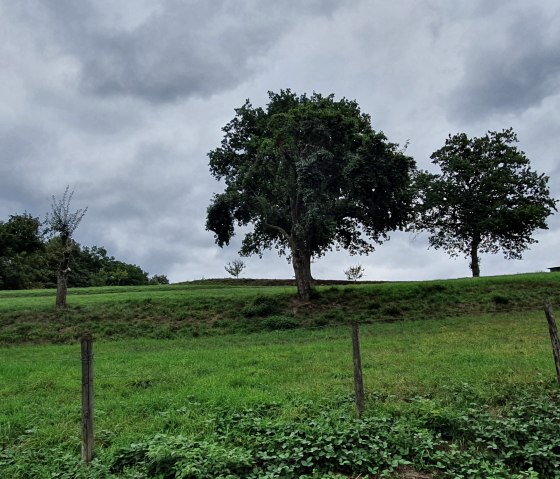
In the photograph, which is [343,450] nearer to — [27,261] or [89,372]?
[89,372]

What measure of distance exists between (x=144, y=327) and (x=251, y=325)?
538cm

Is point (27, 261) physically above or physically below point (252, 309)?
above

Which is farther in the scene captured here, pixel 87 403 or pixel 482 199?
pixel 482 199

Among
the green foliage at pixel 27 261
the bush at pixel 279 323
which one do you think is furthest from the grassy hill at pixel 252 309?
the green foliage at pixel 27 261

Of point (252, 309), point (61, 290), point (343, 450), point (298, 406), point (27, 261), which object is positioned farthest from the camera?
point (27, 261)

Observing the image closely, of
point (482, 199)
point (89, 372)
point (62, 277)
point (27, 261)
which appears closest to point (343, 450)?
point (89, 372)

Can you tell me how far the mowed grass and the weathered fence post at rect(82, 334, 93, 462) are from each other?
1.08 feet

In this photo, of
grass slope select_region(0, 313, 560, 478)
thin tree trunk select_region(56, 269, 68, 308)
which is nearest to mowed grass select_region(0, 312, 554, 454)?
grass slope select_region(0, 313, 560, 478)

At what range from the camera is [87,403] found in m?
6.53

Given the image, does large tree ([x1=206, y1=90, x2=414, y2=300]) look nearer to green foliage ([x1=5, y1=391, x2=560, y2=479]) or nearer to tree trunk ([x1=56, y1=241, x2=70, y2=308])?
tree trunk ([x1=56, y1=241, x2=70, y2=308])

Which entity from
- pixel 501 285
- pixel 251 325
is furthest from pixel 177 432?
pixel 501 285

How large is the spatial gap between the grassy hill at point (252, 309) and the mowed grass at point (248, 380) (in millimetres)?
4697

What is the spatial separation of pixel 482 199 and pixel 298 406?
3616cm

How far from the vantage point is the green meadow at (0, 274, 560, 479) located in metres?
5.91
